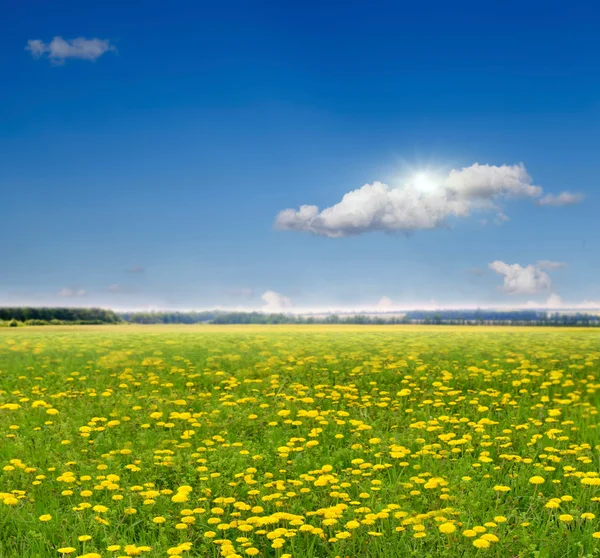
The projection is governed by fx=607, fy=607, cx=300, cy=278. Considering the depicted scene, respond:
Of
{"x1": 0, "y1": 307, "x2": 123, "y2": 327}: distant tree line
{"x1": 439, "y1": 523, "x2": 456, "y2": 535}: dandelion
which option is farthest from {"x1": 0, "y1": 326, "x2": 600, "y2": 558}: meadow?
{"x1": 0, "y1": 307, "x2": 123, "y2": 327}: distant tree line

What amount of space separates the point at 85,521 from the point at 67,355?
546 inches

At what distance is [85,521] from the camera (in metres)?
5.63

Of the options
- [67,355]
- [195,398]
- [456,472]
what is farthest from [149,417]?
[67,355]

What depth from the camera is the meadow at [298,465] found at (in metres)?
5.15

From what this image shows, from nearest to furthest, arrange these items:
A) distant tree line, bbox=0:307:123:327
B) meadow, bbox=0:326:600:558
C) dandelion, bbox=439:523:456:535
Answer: dandelion, bbox=439:523:456:535 → meadow, bbox=0:326:600:558 → distant tree line, bbox=0:307:123:327

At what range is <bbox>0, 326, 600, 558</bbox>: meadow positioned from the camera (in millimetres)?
5152

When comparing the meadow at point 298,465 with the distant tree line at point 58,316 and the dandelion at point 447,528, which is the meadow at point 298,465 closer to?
the dandelion at point 447,528

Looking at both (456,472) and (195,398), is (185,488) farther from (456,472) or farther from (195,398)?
(195,398)

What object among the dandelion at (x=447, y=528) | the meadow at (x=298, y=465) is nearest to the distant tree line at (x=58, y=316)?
the meadow at (x=298, y=465)

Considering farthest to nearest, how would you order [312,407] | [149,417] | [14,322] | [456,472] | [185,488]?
[14,322], [312,407], [149,417], [456,472], [185,488]

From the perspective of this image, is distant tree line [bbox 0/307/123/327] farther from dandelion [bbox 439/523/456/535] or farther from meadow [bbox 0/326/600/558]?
dandelion [bbox 439/523/456/535]

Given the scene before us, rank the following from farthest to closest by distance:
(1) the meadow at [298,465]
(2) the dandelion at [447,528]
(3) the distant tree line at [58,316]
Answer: (3) the distant tree line at [58,316] → (1) the meadow at [298,465] → (2) the dandelion at [447,528]

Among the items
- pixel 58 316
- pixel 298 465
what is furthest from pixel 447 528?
pixel 58 316

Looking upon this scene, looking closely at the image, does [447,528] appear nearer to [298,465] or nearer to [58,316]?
[298,465]
